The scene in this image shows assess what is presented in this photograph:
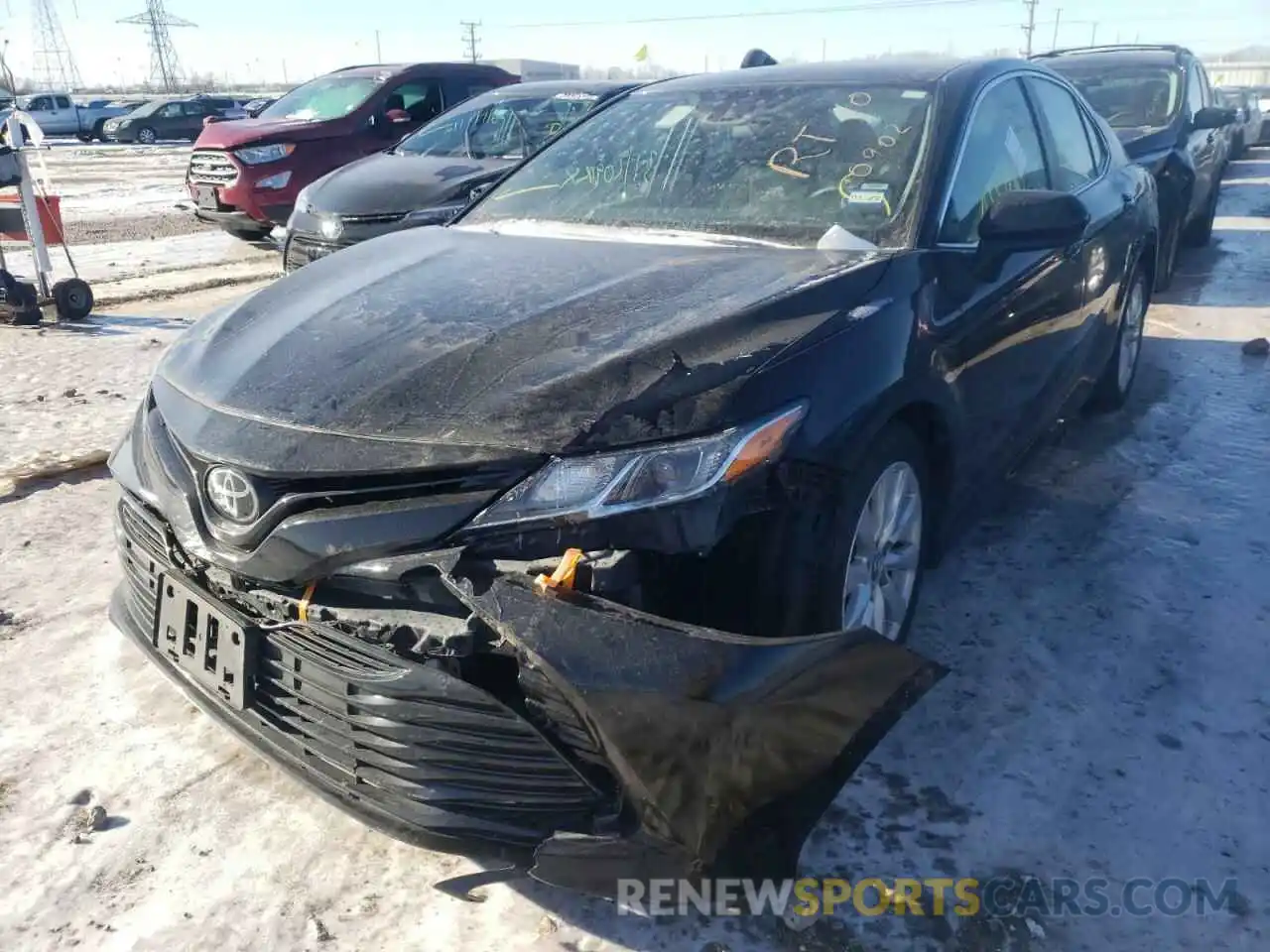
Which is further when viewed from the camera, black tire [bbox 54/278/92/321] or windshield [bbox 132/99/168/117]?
windshield [bbox 132/99/168/117]

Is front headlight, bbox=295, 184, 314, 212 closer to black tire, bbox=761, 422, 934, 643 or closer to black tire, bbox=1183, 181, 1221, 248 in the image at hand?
black tire, bbox=761, 422, 934, 643

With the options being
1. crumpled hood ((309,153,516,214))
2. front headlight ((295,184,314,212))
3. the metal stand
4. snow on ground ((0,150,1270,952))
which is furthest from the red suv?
snow on ground ((0,150,1270,952))

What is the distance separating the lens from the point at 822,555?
7.06 ft

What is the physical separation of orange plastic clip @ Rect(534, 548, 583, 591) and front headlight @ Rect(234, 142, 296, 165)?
925cm

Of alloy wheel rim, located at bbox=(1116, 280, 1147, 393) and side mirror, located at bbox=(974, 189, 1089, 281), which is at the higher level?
side mirror, located at bbox=(974, 189, 1089, 281)

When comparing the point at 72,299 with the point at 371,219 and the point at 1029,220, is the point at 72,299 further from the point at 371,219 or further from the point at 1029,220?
the point at 1029,220

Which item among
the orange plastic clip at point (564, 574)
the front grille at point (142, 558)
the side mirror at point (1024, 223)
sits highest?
the side mirror at point (1024, 223)

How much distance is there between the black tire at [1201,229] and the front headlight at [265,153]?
8.21m

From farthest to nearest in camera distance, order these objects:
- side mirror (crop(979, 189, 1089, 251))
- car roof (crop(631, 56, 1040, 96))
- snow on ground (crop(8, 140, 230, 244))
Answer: snow on ground (crop(8, 140, 230, 244)) → car roof (crop(631, 56, 1040, 96)) → side mirror (crop(979, 189, 1089, 251))

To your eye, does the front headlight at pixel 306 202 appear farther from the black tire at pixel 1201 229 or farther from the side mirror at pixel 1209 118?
the black tire at pixel 1201 229

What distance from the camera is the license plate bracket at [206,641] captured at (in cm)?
208

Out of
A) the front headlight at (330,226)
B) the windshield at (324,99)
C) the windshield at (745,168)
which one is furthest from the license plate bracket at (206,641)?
the windshield at (324,99)

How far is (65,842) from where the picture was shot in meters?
2.31

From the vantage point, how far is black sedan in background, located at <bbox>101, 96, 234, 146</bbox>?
33781 mm
